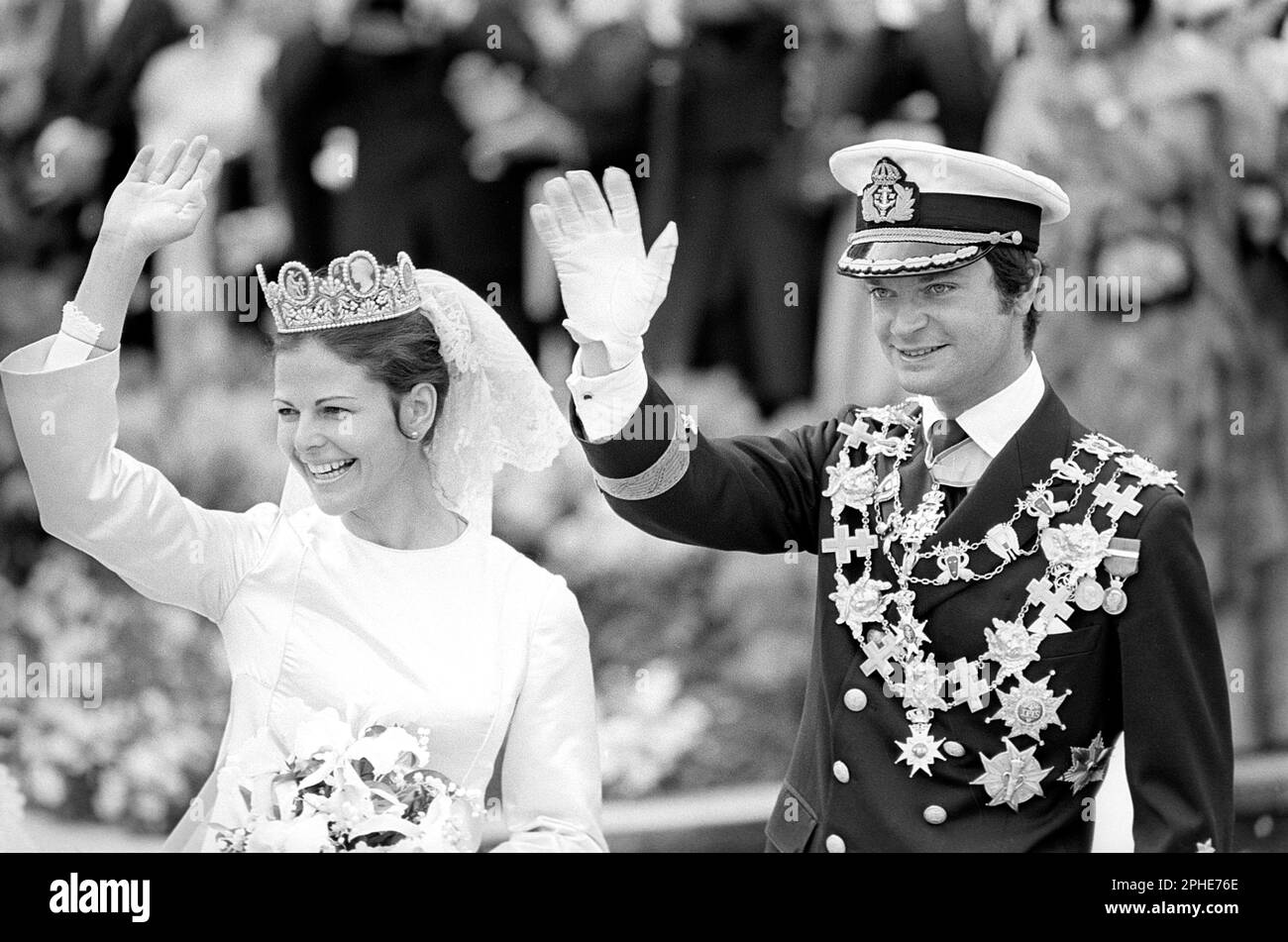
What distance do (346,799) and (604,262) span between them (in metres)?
0.88

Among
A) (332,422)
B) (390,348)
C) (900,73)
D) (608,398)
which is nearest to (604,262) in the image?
(608,398)

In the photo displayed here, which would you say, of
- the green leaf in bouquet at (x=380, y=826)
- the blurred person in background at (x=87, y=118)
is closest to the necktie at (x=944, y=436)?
the green leaf in bouquet at (x=380, y=826)

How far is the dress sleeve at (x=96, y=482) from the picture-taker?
93.7 inches

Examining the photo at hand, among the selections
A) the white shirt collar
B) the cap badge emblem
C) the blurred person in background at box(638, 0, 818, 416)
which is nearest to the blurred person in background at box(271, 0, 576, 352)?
the blurred person in background at box(638, 0, 818, 416)

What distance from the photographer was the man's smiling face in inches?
92.3

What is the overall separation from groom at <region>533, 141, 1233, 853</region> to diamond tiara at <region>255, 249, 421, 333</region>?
0.27 metres

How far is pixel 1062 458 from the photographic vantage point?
2365mm

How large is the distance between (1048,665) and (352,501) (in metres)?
1.09

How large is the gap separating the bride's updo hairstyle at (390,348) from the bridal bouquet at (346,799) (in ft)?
1.71

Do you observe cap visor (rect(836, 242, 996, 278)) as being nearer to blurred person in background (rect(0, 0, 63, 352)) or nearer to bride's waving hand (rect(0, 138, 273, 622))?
bride's waving hand (rect(0, 138, 273, 622))

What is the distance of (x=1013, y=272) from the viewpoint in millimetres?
2389

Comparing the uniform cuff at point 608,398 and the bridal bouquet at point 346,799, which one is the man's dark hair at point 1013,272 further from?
the bridal bouquet at point 346,799
